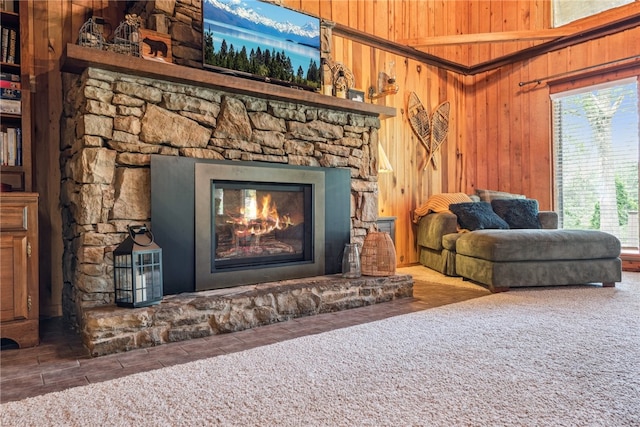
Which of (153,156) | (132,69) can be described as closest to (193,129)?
(153,156)

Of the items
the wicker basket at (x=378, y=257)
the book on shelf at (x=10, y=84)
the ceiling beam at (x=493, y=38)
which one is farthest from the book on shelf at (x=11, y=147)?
the ceiling beam at (x=493, y=38)

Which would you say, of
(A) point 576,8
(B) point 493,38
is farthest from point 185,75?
(A) point 576,8

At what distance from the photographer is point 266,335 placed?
7.23ft

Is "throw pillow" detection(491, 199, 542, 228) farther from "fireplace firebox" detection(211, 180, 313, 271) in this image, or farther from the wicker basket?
"fireplace firebox" detection(211, 180, 313, 271)

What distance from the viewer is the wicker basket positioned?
3.01m

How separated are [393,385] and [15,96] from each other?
256cm

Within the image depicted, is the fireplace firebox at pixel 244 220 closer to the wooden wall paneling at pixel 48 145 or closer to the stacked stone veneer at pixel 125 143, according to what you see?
the stacked stone veneer at pixel 125 143

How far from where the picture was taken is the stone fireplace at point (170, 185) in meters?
2.16

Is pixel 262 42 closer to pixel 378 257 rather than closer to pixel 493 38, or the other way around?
pixel 378 257

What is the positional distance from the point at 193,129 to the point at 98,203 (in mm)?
694

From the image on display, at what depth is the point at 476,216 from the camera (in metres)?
4.04

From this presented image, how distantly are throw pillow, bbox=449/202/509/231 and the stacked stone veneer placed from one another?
1972mm

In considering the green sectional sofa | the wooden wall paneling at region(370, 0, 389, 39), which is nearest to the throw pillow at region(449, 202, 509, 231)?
the green sectional sofa

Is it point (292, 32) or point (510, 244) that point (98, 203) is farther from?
point (510, 244)
